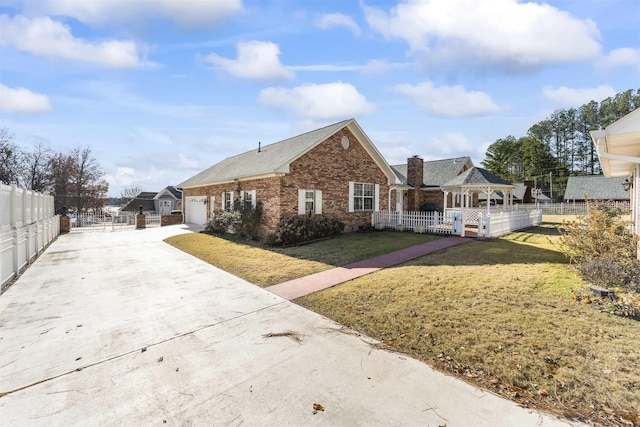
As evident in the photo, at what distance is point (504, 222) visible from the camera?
50.0ft

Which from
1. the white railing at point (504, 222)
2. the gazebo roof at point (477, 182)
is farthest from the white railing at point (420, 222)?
the gazebo roof at point (477, 182)

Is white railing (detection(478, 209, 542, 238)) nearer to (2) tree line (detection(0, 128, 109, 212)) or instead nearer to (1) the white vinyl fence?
(1) the white vinyl fence

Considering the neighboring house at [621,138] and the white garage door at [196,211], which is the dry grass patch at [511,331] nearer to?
the neighboring house at [621,138]

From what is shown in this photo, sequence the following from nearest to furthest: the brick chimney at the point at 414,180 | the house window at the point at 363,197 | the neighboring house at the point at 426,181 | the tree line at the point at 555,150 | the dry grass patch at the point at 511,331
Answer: the dry grass patch at the point at 511,331
the house window at the point at 363,197
the brick chimney at the point at 414,180
the neighboring house at the point at 426,181
the tree line at the point at 555,150

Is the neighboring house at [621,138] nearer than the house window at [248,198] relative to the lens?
Yes

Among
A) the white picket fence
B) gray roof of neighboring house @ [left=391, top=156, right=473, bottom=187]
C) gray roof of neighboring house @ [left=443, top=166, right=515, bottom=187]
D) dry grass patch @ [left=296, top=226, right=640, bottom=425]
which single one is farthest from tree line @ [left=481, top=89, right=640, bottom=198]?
dry grass patch @ [left=296, top=226, right=640, bottom=425]

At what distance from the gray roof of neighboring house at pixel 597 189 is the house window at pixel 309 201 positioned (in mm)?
45336

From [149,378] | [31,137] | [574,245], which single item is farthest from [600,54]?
[31,137]

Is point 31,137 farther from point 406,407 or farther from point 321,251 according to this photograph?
point 406,407

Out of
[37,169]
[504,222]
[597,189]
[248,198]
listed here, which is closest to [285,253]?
[248,198]

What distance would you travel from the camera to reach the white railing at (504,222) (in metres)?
13.5

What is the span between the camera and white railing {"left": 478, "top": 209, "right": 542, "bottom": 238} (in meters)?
13.5

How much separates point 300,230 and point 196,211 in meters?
14.6

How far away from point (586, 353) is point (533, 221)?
20.0 meters
